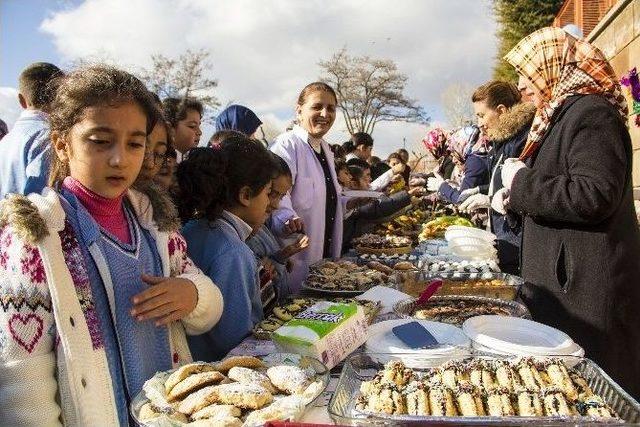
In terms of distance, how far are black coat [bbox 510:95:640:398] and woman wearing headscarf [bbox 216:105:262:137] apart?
286cm

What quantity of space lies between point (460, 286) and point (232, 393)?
1604mm

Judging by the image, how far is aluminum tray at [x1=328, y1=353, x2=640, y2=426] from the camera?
3.22 feet

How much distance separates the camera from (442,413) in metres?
1.05

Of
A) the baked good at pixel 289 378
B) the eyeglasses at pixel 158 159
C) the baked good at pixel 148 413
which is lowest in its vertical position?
the baked good at pixel 289 378

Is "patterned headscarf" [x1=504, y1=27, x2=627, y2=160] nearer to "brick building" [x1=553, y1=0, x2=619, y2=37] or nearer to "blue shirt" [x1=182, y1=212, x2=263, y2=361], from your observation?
"blue shirt" [x1=182, y1=212, x2=263, y2=361]

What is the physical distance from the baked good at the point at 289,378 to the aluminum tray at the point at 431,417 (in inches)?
3.2

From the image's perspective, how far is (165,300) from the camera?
4.42 ft

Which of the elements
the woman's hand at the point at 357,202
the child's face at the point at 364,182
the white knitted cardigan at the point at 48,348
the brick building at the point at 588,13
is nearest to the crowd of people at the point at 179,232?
the white knitted cardigan at the point at 48,348

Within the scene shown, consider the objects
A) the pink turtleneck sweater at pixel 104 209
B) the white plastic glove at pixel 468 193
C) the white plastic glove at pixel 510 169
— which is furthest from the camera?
the white plastic glove at pixel 468 193

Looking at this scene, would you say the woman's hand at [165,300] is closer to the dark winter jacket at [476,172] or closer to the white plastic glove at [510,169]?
the white plastic glove at [510,169]

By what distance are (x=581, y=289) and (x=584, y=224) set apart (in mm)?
258

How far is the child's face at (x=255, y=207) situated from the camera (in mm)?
2182

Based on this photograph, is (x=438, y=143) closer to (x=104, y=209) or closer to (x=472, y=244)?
(x=472, y=244)

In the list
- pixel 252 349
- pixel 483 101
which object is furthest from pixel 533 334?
pixel 483 101
